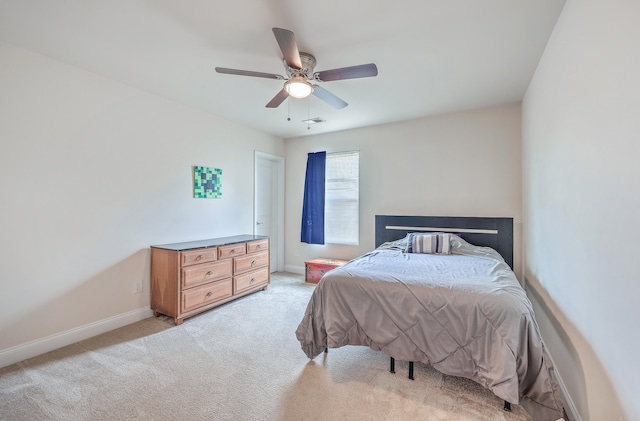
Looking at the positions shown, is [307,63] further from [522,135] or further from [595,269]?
[522,135]

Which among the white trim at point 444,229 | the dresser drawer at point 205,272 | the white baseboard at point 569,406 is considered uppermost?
the white trim at point 444,229

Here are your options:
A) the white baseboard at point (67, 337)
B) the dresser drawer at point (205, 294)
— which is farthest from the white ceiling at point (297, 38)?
the white baseboard at point (67, 337)

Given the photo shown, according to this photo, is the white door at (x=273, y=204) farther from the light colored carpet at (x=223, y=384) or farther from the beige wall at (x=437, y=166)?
the light colored carpet at (x=223, y=384)

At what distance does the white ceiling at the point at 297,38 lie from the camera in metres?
1.87

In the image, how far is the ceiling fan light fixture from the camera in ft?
7.40

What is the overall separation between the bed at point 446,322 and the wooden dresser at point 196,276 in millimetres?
1519

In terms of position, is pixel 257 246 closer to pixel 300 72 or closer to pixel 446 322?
pixel 300 72

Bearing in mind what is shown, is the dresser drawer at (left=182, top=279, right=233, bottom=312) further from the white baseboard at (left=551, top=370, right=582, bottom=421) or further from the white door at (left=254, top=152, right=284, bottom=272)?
the white baseboard at (left=551, top=370, right=582, bottom=421)

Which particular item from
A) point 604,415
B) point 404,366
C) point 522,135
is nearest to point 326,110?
point 522,135

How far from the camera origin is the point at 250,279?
154 inches

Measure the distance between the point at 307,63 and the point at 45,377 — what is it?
3.24m

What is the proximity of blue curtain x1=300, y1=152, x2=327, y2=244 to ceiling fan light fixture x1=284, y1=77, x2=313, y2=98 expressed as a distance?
2.50 metres

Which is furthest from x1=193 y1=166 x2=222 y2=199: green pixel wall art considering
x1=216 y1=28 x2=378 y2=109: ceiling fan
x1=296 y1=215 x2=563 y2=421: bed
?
x1=296 y1=215 x2=563 y2=421: bed

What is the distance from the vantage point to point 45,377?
81.7 inches
